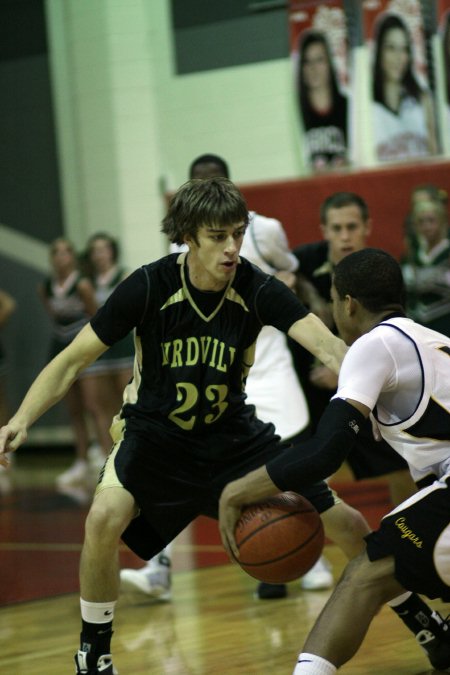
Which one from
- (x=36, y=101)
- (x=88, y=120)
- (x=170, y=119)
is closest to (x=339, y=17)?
(x=170, y=119)

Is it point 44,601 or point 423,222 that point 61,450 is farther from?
point 44,601

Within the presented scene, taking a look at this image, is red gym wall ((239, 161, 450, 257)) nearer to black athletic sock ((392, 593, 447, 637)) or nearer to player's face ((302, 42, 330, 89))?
player's face ((302, 42, 330, 89))

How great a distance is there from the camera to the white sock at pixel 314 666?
3.31 meters

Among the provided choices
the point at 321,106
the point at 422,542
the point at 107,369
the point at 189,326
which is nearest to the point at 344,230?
the point at 189,326

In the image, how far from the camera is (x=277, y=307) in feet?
12.8

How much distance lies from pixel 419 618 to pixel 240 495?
0.93 meters

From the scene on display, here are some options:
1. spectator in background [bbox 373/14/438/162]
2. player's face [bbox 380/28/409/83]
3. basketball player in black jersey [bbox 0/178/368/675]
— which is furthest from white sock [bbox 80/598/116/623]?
player's face [bbox 380/28/409/83]

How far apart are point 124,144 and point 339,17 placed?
96.0 inches

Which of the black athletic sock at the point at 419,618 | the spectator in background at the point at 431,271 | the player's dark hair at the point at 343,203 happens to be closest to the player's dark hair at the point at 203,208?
the black athletic sock at the point at 419,618

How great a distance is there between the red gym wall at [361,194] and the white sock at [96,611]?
546 centimetres

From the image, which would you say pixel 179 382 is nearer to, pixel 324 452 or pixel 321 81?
pixel 324 452

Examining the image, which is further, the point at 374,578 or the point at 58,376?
the point at 58,376

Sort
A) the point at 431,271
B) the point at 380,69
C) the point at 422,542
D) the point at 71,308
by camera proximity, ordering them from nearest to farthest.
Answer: the point at 422,542
the point at 431,271
the point at 380,69
the point at 71,308

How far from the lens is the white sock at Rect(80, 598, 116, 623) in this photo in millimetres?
3752
